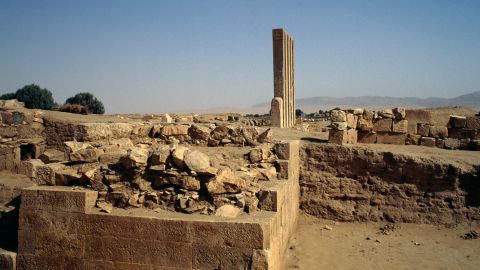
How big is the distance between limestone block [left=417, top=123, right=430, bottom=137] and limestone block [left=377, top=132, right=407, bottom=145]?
423 millimetres

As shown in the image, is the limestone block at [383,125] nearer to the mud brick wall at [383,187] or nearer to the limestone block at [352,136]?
the limestone block at [352,136]

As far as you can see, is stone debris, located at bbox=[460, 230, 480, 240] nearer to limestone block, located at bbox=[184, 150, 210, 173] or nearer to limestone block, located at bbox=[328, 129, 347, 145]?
limestone block, located at bbox=[328, 129, 347, 145]

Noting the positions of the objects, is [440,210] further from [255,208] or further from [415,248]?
[255,208]

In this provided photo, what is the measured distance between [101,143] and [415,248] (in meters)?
5.89

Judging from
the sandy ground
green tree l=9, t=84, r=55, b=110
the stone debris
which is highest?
green tree l=9, t=84, r=55, b=110

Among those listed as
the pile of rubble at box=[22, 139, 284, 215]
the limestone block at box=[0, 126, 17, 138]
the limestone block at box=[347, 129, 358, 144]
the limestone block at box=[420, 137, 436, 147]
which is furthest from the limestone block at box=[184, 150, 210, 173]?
the limestone block at box=[420, 137, 436, 147]

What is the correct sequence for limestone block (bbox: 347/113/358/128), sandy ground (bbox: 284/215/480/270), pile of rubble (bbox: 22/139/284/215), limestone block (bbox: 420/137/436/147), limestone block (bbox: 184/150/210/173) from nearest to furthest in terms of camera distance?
pile of rubble (bbox: 22/139/284/215) → limestone block (bbox: 184/150/210/173) → sandy ground (bbox: 284/215/480/270) → limestone block (bbox: 347/113/358/128) → limestone block (bbox: 420/137/436/147)

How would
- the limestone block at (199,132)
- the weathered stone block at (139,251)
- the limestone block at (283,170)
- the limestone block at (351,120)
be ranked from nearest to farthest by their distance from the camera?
the weathered stone block at (139,251)
the limestone block at (283,170)
the limestone block at (199,132)
the limestone block at (351,120)

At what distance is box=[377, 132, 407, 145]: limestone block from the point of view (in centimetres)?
1066

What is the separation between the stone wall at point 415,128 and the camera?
10.5 meters

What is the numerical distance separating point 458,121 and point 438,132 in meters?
0.59

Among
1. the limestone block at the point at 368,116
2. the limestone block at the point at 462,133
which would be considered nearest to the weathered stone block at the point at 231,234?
the limestone block at the point at 368,116

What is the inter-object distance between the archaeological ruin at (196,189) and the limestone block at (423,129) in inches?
7.4

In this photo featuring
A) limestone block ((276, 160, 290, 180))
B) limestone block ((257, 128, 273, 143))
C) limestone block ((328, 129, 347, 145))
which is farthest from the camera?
limestone block ((328, 129, 347, 145))
